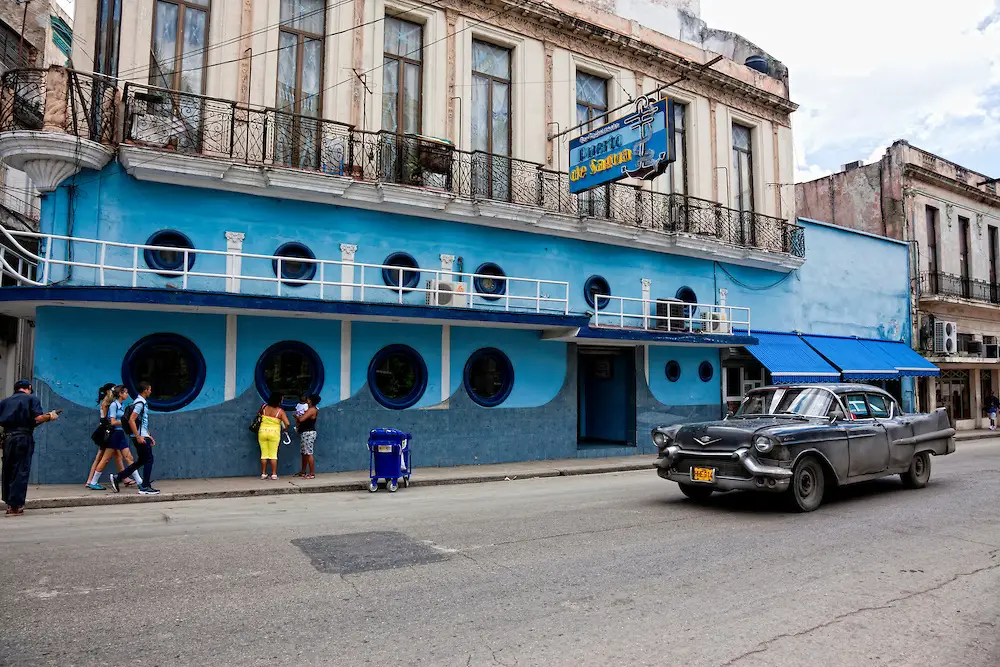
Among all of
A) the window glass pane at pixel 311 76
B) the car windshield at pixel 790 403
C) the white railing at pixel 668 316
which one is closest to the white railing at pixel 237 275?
the white railing at pixel 668 316

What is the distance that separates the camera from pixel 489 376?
53.7ft

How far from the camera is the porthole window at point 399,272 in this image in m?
15.3

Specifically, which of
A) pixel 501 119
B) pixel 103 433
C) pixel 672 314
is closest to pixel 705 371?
pixel 672 314

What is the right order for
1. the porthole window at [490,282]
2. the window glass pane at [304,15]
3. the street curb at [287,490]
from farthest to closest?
1. the porthole window at [490,282]
2. the window glass pane at [304,15]
3. the street curb at [287,490]

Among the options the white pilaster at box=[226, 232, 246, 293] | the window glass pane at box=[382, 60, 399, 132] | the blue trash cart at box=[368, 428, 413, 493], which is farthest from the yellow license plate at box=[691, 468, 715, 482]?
the window glass pane at box=[382, 60, 399, 132]

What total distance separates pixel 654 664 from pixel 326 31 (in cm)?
1526

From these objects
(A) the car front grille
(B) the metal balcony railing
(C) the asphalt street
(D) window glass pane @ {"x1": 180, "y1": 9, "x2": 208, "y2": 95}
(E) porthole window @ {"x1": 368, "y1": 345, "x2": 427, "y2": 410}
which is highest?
(D) window glass pane @ {"x1": 180, "y1": 9, "x2": 208, "y2": 95}

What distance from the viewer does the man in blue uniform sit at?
29.1 ft

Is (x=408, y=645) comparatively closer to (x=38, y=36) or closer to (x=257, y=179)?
(x=257, y=179)

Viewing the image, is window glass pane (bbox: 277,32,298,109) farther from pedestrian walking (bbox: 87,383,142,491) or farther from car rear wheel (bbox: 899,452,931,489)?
car rear wheel (bbox: 899,452,931,489)

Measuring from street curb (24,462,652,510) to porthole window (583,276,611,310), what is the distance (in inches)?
186

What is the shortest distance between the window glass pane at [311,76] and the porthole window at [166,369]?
583 cm

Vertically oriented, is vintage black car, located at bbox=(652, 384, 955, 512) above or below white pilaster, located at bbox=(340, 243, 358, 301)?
below

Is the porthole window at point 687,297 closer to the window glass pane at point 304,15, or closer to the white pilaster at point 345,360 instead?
the white pilaster at point 345,360
